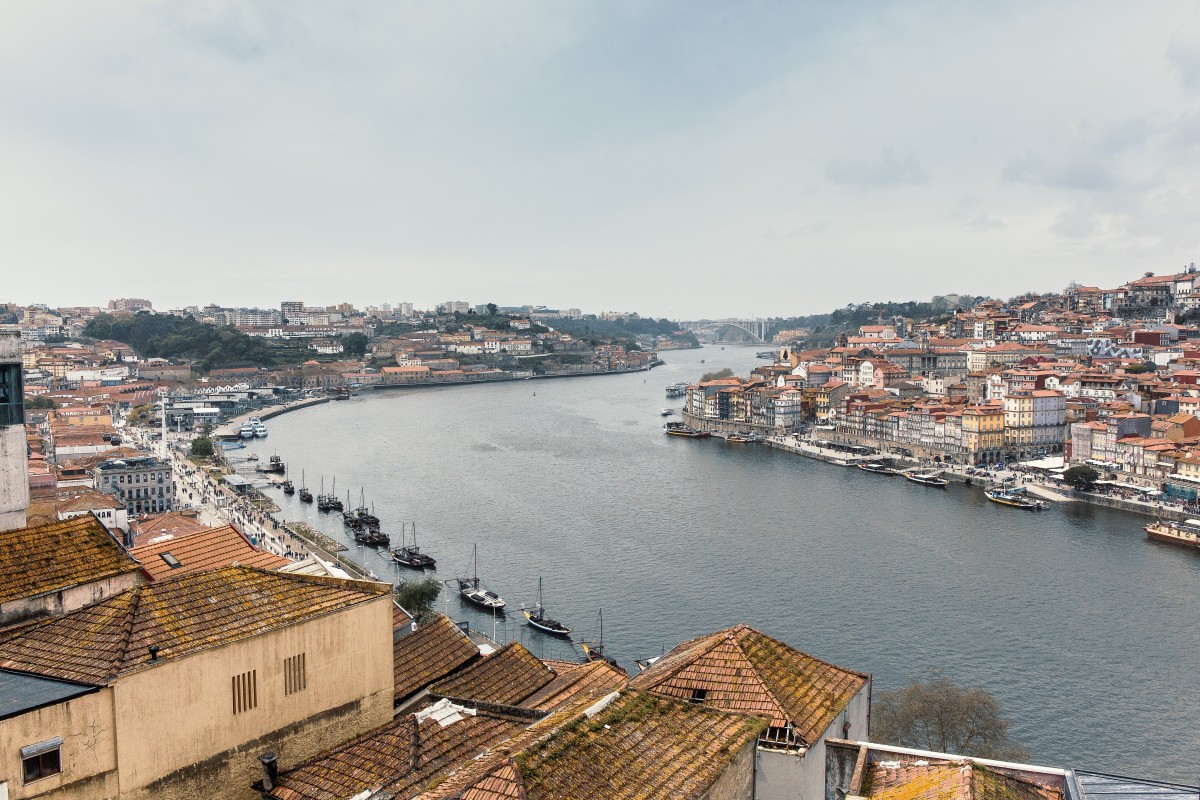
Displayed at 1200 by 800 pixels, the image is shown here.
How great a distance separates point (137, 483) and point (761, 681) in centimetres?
1426

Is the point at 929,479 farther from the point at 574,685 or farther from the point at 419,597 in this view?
the point at 574,685

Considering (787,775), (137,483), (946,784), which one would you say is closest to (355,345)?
(137,483)

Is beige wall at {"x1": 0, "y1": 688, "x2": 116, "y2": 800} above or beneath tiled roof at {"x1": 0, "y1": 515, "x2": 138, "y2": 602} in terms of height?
beneath

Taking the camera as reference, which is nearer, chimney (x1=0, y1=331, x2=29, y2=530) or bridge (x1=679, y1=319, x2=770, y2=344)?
chimney (x1=0, y1=331, x2=29, y2=530)

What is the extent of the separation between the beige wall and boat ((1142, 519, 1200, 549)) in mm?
14167

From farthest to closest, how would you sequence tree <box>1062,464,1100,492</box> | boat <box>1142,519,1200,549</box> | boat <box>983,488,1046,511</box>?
tree <box>1062,464,1100,492</box>, boat <box>983,488,1046,511</box>, boat <box>1142,519,1200,549</box>

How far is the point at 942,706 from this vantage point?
659cm

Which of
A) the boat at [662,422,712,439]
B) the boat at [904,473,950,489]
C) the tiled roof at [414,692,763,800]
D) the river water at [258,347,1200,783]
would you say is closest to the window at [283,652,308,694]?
the tiled roof at [414,692,763,800]

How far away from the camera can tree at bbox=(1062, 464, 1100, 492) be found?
1622 centimetres

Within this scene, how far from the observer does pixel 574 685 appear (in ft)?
13.2

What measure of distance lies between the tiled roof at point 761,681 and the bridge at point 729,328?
88853mm

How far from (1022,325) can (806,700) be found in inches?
1377

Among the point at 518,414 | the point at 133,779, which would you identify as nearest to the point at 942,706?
the point at 133,779

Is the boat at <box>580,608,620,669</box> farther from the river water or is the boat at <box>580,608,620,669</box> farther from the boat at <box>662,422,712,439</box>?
the boat at <box>662,422,712,439</box>
